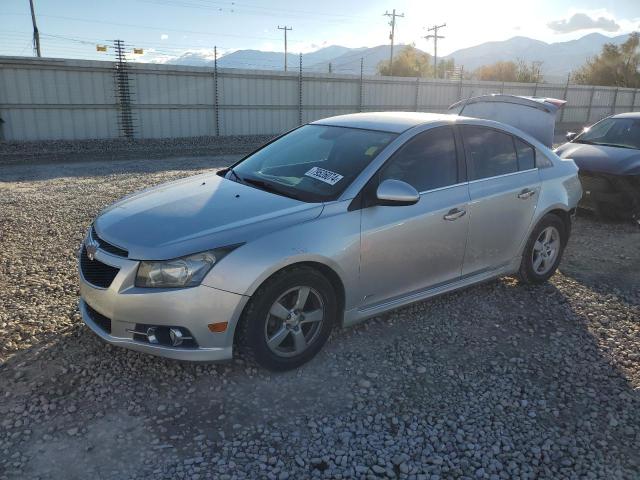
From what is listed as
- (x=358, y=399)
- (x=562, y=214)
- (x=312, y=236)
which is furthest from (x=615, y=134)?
(x=358, y=399)

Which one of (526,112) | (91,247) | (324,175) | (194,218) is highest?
(526,112)

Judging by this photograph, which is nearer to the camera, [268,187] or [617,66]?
[268,187]

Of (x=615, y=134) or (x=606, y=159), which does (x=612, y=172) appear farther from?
(x=615, y=134)

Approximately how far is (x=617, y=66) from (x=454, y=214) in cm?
5046

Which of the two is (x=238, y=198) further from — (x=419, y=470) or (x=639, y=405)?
(x=639, y=405)

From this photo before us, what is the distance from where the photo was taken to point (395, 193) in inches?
138

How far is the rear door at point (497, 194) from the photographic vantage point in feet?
14.1

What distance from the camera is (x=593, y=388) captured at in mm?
3465

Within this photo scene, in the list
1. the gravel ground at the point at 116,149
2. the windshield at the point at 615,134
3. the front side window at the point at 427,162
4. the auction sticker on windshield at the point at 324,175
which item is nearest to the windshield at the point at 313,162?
the auction sticker on windshield at the point at 324,175

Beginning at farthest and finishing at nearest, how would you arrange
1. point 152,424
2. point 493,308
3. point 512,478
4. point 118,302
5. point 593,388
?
point 493,308 < point 593,388 < point 118,302 < point 152,424 < point 512,478

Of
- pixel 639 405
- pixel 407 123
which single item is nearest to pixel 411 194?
pixel 407 123

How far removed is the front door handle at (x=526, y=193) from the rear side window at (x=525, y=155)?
0.22 m

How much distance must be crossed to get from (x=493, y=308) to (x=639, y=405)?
1.48 metres

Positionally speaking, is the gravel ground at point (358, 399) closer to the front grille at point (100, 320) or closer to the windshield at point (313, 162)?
the front grille at point (100, 320)
